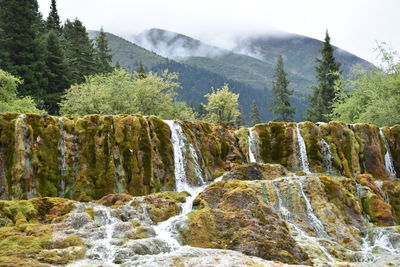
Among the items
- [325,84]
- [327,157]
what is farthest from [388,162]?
[325,84]

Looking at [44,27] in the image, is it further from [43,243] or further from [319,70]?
[43,243]

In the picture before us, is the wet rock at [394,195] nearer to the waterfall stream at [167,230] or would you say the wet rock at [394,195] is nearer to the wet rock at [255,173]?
the wet rock at [255,173]

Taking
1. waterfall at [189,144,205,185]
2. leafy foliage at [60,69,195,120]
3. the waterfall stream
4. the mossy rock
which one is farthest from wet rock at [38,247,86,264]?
leafy foliage at [60,69,195,120]

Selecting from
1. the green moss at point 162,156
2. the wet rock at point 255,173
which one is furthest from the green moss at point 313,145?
the green moss at point 162,156

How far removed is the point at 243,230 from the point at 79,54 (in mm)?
51207

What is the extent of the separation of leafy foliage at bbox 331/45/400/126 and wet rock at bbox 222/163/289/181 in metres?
22.7

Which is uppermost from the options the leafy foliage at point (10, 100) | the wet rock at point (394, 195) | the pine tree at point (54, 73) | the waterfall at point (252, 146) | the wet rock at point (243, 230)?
the pine tree at point (54, 73)

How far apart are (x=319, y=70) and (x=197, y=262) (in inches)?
2734

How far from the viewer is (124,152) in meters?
25.6

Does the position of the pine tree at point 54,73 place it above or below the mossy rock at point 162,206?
above

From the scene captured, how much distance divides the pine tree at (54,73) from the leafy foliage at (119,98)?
4267 millimetres

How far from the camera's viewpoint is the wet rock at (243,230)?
14.2 metres

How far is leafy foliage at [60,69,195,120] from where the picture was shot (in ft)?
129

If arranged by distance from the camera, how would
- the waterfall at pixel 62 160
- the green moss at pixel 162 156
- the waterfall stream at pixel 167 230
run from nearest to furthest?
the waterfall stream at pixel 167 230 < the waterfall at pixel 62 160 < the green moss at pixel 162 156
